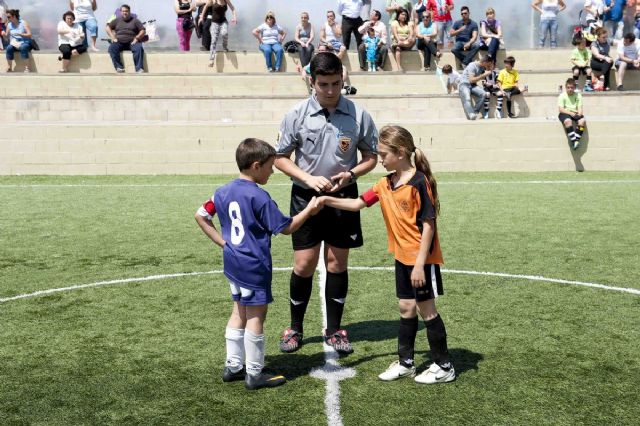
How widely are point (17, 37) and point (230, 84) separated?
20.6 feet

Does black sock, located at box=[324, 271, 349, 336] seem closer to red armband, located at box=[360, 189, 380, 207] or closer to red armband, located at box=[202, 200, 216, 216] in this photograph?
red armband, located at box=[360, 189, 380, 207]

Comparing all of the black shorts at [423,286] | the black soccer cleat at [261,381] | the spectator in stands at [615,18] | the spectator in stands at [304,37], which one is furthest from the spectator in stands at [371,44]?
the black soccer cleat at [261,381]

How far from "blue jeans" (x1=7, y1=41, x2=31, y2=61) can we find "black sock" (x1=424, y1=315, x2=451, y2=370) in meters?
21.7

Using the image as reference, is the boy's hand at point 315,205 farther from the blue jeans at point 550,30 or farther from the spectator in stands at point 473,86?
the blue jeans at point 550,30

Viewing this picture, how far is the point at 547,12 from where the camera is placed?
2592 centimetres

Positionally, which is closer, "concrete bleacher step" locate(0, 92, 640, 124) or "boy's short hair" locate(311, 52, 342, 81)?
"boy's short hair" locate(311, 52, 342, 81)

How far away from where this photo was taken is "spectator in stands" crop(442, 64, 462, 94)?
75.4 feet

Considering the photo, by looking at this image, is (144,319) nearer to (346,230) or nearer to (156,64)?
(346,230)

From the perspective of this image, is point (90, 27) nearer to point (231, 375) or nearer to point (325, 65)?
point (325, 65)

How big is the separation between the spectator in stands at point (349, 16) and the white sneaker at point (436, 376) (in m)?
20.0

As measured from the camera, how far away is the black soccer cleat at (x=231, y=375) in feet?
18.6

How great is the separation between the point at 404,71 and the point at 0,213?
13.7 meters

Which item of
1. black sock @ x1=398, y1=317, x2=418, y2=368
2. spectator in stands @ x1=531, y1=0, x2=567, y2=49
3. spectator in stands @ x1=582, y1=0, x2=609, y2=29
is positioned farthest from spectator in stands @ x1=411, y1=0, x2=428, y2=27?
black sock @ x1=398, y1=317, x2=418, y2=368

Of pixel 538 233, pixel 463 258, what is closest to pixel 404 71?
pixel 538 233
